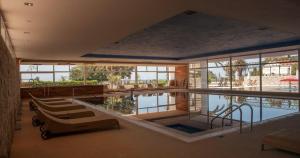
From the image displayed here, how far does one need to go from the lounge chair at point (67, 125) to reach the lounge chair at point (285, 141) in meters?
3.31

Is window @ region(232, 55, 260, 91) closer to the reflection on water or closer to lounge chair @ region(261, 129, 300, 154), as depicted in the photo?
the reflection on water

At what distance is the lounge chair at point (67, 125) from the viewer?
4.73 m

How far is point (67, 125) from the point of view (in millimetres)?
4879

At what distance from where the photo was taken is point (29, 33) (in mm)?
6102

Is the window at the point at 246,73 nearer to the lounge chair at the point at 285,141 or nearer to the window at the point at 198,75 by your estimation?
the window at the point at 198,75

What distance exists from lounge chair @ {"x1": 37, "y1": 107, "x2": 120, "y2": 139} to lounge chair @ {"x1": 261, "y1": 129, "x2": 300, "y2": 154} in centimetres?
331

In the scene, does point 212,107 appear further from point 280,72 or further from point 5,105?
point 280,72

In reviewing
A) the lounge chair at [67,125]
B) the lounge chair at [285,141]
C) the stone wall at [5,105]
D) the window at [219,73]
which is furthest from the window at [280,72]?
the stone wall at [5,105]

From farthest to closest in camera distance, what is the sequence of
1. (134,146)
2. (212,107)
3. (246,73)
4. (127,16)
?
(246,73) → (212,107) → (127,16) → (134,146)

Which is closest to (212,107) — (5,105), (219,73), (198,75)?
(5,105)

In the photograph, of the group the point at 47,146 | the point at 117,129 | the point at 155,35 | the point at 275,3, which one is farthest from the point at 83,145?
the point at 155,35

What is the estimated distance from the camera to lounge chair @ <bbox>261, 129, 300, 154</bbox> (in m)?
3.36

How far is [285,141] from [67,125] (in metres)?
4.05

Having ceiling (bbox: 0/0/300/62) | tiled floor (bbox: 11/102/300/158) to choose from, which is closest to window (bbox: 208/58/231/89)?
ceiling (bbox: 0/0/300/62)
